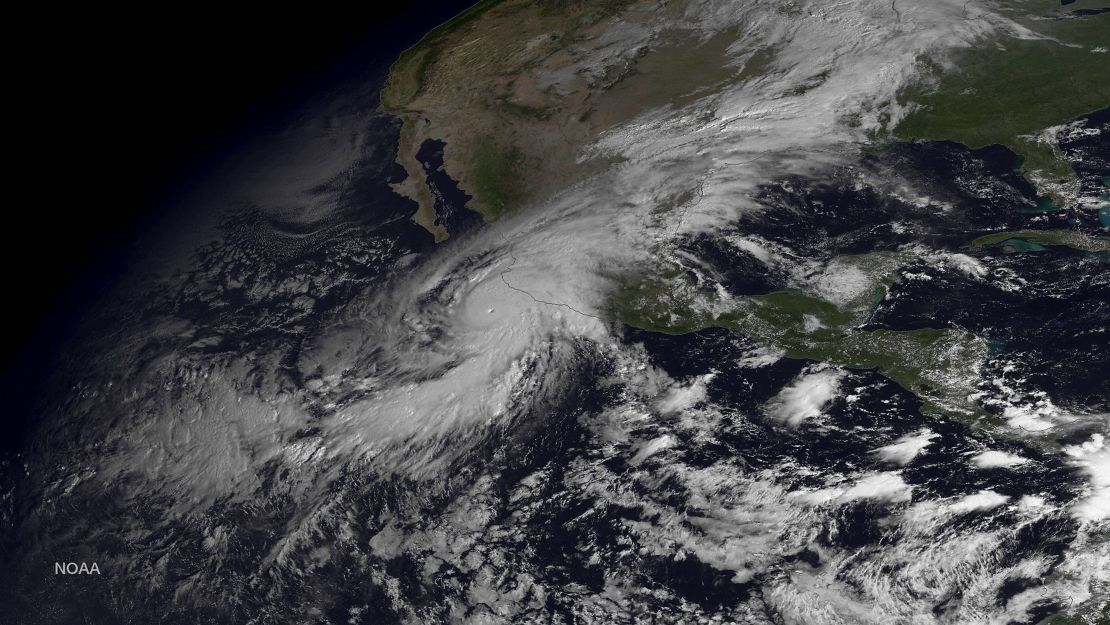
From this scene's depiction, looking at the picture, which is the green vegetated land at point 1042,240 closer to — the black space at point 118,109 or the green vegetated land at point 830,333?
the green vegetated land at point 830,333

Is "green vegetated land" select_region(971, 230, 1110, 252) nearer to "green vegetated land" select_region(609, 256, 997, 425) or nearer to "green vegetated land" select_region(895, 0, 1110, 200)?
"green vegetated land" select_region(895, 0, 1110, 200)

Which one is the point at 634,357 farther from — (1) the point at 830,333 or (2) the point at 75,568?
(2) the point at 75,568

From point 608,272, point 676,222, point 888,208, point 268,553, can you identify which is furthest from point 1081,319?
point 268,553

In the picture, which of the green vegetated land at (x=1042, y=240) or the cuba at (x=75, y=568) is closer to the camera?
the cuba at (x=75, y=568)

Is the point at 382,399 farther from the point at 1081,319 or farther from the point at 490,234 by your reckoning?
the point at 1081,319

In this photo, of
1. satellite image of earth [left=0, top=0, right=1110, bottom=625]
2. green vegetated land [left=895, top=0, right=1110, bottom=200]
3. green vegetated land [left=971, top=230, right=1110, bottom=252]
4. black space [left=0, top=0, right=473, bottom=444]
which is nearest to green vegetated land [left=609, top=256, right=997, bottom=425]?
satellite image of earth [left=0, top=0, right=1110, bottom=625]

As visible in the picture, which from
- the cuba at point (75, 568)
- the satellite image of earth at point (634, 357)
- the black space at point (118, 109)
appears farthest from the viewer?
the black space at point (118, 109)

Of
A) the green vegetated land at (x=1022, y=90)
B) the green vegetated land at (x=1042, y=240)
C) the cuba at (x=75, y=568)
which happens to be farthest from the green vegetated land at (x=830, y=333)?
the cuba at (x=75, y=568)
